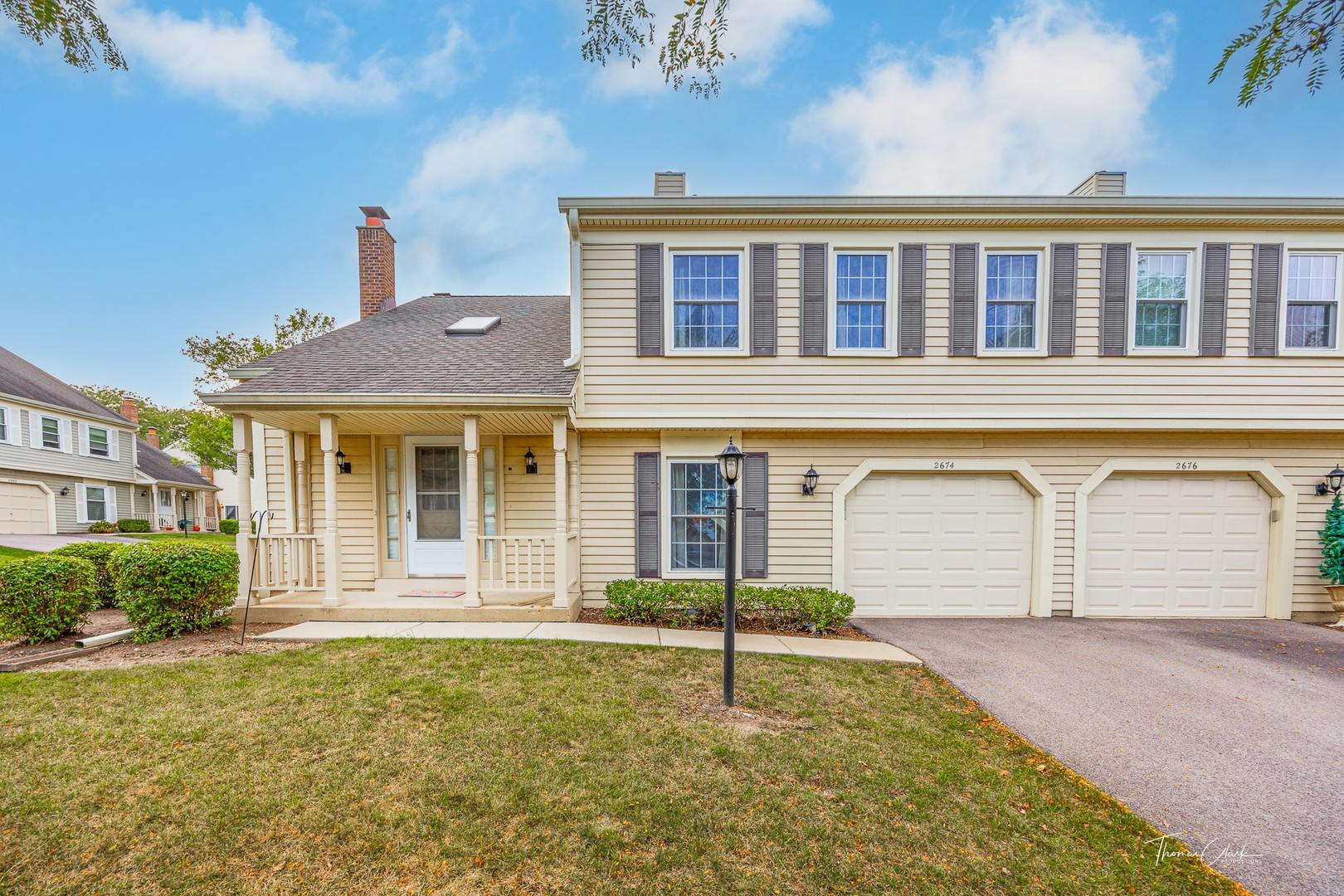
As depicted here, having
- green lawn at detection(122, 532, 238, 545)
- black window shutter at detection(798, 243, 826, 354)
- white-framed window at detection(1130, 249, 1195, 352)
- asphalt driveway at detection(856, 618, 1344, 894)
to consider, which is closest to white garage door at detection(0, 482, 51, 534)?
green lawn at detection(122, 532, 238, 545)

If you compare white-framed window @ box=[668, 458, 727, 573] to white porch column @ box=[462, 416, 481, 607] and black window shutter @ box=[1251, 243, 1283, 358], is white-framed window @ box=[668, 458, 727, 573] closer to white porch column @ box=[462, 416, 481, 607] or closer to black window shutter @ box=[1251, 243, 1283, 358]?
white porch column @ box=[462, 416, 481, 607]

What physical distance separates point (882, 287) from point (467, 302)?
23.8 feet

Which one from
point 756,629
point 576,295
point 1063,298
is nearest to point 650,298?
point 576,295

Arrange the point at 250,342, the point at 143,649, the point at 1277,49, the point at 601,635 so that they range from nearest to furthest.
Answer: the point at 1277,49
the point at 143,649
the point at 601,635
the point at 250,342

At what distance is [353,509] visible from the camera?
732 cm

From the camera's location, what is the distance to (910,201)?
6.59 m

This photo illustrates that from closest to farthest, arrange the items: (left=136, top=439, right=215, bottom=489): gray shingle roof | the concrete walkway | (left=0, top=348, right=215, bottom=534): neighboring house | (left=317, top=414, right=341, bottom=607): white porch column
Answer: the concrete walkway < (left=317, top=414, right=341, bottom=607): white porch column < (left=0, top=348, right=215, bottom=534): neighboring house < (left=136, top=439, right=215, bottom=489): gray shingle roof

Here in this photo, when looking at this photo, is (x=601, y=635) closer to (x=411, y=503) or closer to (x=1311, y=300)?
(x=411, y=503)

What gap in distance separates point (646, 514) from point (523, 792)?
425 centimetres

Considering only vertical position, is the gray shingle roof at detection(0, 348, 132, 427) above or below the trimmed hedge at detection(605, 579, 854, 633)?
above

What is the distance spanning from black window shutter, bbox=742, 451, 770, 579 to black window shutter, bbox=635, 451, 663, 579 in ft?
3.90

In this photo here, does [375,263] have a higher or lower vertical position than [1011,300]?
higher

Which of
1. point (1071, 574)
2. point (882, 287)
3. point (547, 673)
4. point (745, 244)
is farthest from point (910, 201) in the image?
point (547, 673)

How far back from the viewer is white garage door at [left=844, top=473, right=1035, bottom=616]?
275 inches
